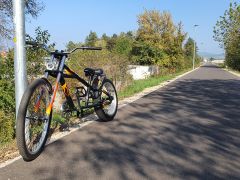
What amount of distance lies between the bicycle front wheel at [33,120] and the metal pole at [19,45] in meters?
0.36

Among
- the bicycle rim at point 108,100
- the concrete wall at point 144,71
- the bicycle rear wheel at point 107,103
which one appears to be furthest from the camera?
the concrete wall at point 144,71

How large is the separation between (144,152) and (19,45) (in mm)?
2172

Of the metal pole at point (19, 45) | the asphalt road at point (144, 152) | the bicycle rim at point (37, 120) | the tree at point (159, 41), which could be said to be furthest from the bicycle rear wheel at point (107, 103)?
the tree at point (159, 41)

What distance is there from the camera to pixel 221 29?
5547cm

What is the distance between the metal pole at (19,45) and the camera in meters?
4.39

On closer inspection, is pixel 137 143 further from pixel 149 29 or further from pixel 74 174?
pixel 149 29

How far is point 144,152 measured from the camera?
14.8 ft

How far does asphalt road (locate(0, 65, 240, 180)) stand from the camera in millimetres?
3758

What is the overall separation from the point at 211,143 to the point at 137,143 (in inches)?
44.1

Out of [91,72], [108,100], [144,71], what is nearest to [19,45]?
[91,72]

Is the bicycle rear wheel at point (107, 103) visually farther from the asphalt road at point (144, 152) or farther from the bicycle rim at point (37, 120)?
the bicycle rim at point (37, 120)

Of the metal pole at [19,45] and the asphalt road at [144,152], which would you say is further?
the metal pole at [19,45]

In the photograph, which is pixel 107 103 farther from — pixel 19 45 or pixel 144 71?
pixel 144 71

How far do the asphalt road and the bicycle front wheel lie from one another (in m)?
0.15
